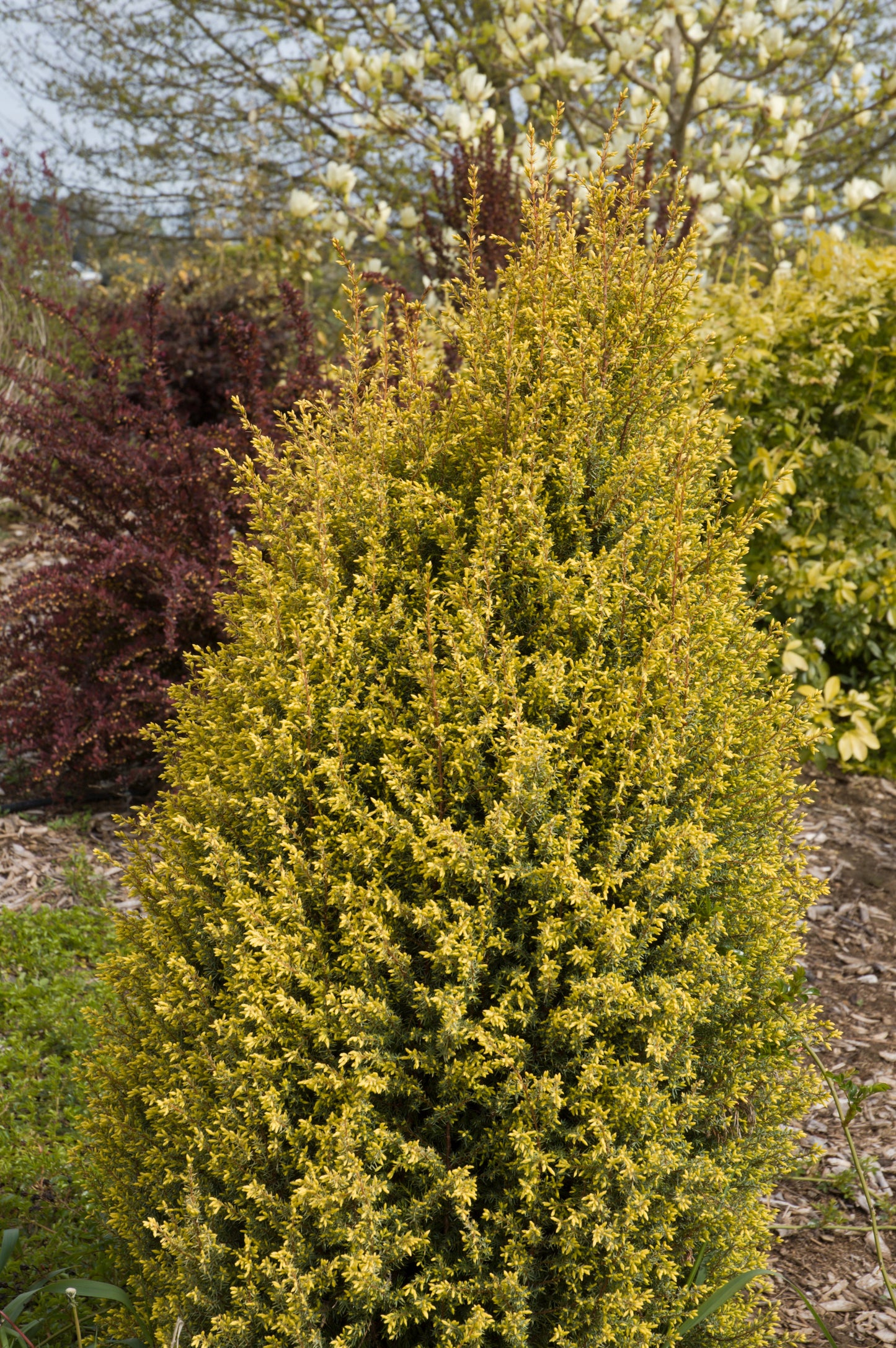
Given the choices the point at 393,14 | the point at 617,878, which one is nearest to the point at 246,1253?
the point at 617,878

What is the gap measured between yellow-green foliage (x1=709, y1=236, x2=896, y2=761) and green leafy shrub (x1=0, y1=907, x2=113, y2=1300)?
384 cm

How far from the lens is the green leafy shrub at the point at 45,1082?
250 cm

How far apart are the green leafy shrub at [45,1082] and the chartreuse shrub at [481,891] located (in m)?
0.70

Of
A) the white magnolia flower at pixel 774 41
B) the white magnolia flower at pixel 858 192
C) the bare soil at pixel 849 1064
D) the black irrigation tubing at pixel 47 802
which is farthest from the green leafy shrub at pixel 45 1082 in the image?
the white magnolia flower at pixel 774 41

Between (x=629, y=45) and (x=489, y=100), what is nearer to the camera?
(x=629, y=45)

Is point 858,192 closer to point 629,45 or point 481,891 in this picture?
point 629,45

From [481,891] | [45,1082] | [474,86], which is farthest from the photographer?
[474,86]

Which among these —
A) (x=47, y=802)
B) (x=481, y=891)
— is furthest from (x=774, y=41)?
(x=481, y=891)

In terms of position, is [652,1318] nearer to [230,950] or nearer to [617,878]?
[617,878]

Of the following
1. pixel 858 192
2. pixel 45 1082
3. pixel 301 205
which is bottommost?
pixel 45 1082

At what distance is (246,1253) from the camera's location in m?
1.59

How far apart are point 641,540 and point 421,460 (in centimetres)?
45

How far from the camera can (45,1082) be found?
10.2 ft

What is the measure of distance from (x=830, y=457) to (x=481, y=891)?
460cm
